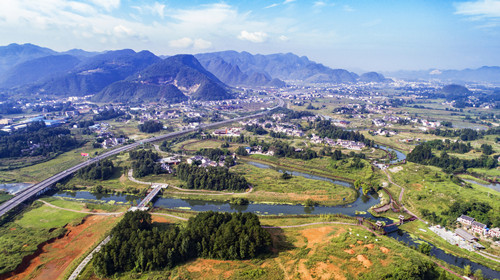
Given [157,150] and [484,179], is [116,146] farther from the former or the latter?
[484,179]

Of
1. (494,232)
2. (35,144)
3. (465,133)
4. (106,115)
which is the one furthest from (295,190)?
(106,115)

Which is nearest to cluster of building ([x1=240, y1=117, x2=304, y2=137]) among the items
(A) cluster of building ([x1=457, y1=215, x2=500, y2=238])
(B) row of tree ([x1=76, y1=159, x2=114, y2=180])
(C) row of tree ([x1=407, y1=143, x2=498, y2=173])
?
(C) row of tree ([x1=407, y1=143, x2=498, y2=173])

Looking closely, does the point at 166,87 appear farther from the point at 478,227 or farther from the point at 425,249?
the point at 478,227

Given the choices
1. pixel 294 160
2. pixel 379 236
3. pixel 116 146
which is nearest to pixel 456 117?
pixel 294 160

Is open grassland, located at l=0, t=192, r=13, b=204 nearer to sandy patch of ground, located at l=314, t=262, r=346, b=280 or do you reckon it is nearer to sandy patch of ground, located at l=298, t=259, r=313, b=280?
sandy patch of ground, located at l=298, t=259, r=313, b=280

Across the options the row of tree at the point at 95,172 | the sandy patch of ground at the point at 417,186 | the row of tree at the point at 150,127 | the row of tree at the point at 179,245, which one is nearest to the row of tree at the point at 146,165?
the row of tree at the point at 95,172

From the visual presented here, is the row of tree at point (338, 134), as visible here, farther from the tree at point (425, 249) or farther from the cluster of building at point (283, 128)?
the tree at point (425, 249)

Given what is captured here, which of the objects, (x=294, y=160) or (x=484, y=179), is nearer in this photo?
(x=484, y=179)
